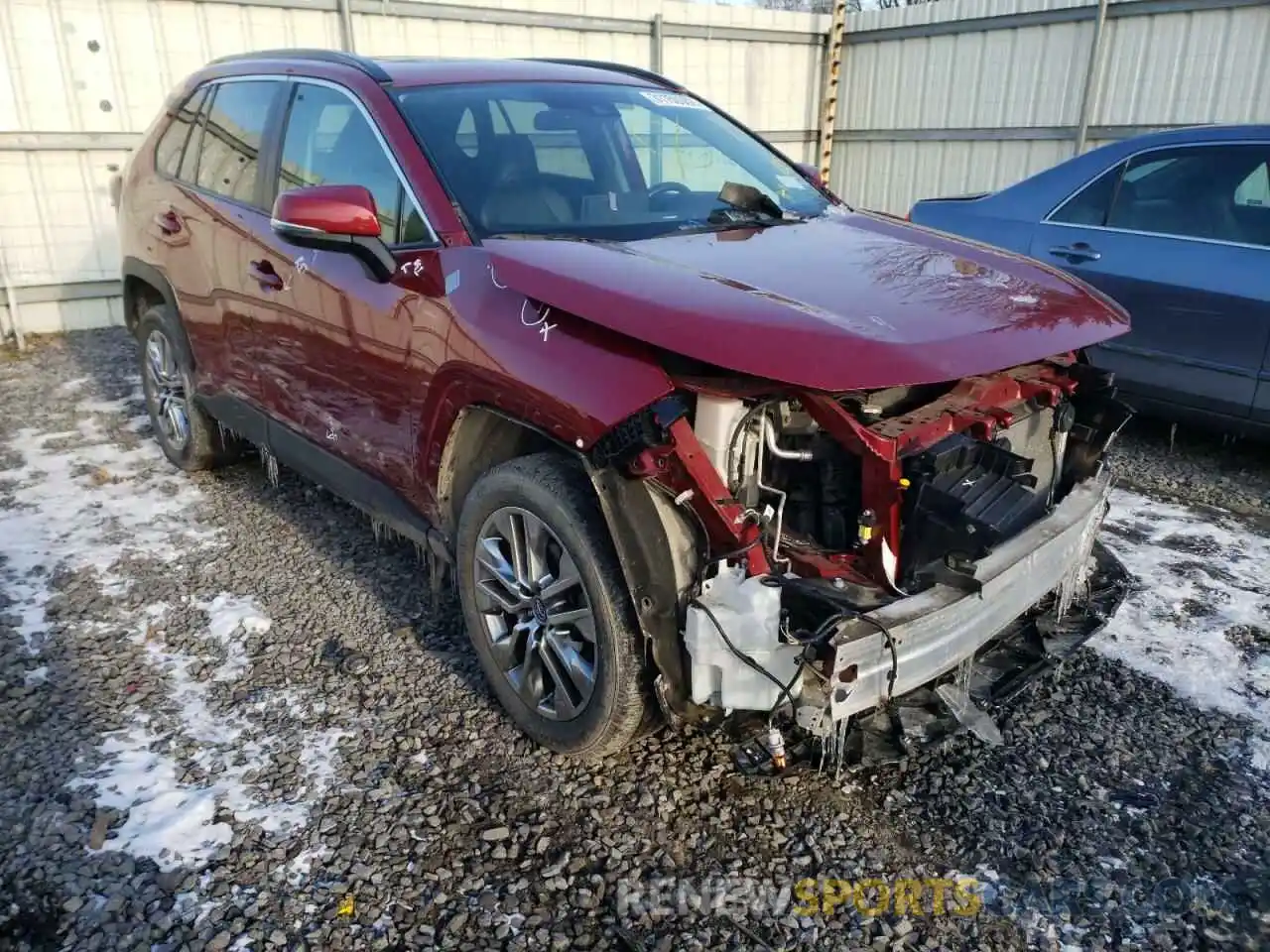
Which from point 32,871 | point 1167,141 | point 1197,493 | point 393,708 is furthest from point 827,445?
point 1167,141

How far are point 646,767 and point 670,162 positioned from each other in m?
2.24

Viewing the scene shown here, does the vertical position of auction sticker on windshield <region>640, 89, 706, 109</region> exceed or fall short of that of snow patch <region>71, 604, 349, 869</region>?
it exceeds it

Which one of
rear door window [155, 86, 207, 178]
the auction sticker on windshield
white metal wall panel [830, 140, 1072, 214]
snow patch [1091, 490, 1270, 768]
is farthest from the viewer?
white metal wall panel [830, 140, 1072, 214]

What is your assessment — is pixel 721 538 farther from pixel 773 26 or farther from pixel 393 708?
pixel 773 26

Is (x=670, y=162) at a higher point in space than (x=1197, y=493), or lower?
higher

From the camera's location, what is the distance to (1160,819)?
261cm

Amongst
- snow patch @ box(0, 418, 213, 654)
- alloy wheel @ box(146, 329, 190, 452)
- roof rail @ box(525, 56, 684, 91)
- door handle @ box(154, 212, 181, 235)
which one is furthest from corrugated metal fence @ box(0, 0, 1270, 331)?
roof rail @ box(525, 56, 684, 91)

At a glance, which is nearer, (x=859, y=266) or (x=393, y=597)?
(x=859, y=266)

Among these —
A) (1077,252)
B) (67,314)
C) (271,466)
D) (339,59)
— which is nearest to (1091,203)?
(1077,252)

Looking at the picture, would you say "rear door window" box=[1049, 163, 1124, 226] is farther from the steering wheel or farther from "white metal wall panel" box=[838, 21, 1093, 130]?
"white metal wall panel" box=[838, 21, 1093, 130]

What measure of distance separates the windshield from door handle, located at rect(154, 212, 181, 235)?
1788 millimetres

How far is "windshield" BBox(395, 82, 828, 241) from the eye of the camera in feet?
10.1

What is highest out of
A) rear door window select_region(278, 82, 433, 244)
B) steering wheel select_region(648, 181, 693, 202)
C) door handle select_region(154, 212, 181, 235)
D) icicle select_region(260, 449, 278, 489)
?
rear door window select_region(278, 82, 433, 244)

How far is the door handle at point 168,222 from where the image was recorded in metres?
4.48
